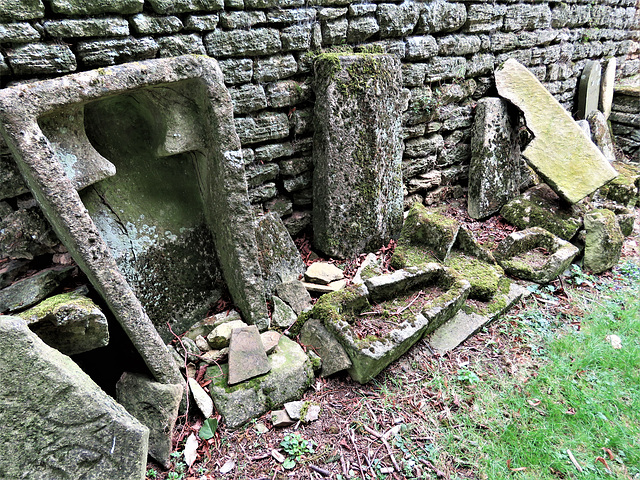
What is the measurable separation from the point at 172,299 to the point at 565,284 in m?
2.87

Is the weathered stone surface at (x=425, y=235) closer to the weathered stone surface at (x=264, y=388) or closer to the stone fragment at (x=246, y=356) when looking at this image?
the weathered stone surface at (x=264, y=388)

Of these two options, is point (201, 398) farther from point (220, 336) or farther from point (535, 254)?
point (535, 254)

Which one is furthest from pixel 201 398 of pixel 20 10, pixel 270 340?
pixel 20 10

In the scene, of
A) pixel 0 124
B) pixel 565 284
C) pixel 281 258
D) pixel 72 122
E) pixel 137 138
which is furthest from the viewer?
pixel 565 284

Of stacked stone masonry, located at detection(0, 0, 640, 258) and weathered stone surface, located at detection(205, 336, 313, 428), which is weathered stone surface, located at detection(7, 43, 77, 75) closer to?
stacked stone masonry, located at detection(0, 0, 640, 258)

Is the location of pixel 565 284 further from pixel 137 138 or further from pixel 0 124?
pixel 0 124

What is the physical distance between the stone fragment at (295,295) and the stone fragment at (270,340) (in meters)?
0.28

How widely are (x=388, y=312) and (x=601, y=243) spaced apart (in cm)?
205

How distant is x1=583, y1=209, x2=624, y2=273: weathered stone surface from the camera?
3.15 metres

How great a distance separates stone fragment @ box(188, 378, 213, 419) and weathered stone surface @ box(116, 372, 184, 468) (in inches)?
5.1

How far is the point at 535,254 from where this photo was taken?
3.23 metres

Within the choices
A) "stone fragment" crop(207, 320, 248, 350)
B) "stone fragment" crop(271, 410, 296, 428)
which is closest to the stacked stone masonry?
"stone fragment" crop(207, 320, 248, 350)

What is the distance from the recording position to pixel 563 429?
6.37 ft

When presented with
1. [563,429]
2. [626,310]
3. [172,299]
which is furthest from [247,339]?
[626,310]
